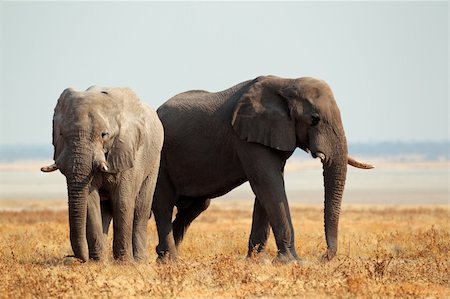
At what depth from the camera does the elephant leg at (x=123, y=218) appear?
714 inches

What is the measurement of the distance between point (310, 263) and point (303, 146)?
2187mm

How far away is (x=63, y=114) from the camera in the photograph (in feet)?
57.5

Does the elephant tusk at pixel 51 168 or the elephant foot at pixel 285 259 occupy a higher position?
the elephant tusk at pixel 51 168

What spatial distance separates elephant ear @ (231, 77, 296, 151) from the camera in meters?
20.0

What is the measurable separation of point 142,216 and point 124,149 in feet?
6.44

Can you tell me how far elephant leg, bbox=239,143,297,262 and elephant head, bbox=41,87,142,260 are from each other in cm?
278

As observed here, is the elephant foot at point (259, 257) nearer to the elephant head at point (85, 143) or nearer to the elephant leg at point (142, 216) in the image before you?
the elephant leg at point (142, 216)

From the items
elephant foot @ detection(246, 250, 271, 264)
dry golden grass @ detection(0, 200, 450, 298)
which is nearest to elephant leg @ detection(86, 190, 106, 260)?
dry golden grass @ detection(0, 200, 450, 298)

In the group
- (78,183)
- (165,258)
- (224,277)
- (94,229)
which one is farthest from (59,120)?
(224,277)

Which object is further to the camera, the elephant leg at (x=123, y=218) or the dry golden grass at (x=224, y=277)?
the elephant leg at (x=123, y=218)

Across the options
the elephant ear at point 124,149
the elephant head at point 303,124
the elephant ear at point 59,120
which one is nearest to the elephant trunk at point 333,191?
the elephant head at point 303,124

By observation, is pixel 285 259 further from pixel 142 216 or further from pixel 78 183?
pixel 78 183

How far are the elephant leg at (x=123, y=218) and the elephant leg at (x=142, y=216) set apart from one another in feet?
2.88

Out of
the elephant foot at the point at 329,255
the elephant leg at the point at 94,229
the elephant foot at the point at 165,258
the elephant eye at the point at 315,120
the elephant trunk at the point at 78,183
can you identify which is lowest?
the elephant foot at the point at 165,258
